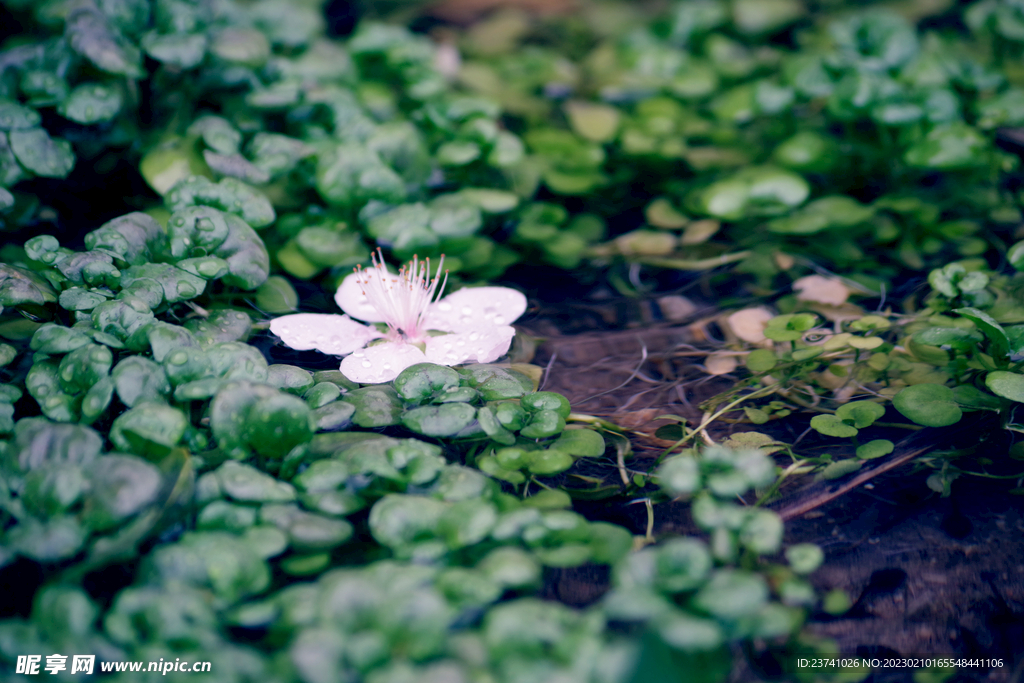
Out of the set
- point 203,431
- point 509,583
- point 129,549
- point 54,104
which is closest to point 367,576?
point 509,583

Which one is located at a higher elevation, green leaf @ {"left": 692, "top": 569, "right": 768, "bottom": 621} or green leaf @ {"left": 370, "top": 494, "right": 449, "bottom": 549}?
green leaf @ {"left": 692, "top": 569, "right": 768, "bottom": 621}

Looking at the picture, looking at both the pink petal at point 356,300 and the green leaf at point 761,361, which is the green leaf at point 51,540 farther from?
the green leaf at point 761,361

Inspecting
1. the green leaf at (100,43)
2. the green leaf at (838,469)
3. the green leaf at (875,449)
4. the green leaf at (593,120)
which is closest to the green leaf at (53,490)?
the green leaf at (100,43)

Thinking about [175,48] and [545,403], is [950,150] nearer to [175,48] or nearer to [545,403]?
[545,403]

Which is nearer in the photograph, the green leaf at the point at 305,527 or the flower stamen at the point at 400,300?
the green leaf at the point at 305,527

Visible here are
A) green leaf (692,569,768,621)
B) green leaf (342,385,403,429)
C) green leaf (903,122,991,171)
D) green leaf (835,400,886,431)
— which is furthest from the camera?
green leaf (903,122,991,171)

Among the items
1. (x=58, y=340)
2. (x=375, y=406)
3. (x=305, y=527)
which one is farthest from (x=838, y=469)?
(x=58, y=340)

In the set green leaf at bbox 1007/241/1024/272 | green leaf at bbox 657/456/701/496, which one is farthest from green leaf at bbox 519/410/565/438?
green leaf at bbox 1007/241/1024/272

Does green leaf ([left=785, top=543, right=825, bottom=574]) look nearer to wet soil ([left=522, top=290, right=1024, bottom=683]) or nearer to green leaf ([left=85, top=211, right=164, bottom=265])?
wet soil ([left=522, top=290, right=1024, bottom=683])
